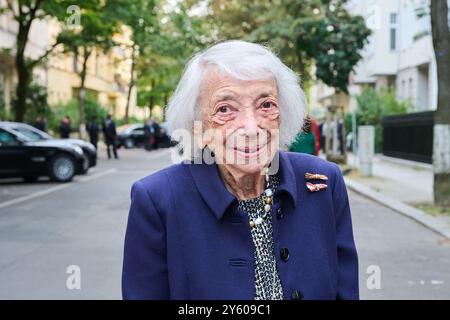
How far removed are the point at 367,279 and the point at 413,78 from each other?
3072 cm

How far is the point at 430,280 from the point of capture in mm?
6828

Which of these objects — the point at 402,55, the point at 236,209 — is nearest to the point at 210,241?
the point at 236,209

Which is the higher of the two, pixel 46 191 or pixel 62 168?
pixel 62 168

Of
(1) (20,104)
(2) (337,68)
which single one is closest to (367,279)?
(2) (337,68)

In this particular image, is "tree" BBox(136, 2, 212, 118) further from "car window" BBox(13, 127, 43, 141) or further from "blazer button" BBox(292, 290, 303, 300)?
"blazer button" BBox(292, 290, 303, 300)

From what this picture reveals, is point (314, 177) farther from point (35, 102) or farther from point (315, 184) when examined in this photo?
point (35, 102)

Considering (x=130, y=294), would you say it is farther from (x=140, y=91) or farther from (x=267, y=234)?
(x=140, y=91)

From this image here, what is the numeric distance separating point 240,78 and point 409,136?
2399cm

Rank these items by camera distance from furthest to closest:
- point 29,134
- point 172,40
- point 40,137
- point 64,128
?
point 172,40 → point 64,128 → point 40,137 → point 29,134

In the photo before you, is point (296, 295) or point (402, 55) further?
point (402, 55)

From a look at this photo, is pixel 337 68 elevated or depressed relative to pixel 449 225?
elevated

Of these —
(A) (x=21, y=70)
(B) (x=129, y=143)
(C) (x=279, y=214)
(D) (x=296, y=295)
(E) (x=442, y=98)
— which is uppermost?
(A) (x=21, y=70)

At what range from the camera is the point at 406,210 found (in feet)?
40.3

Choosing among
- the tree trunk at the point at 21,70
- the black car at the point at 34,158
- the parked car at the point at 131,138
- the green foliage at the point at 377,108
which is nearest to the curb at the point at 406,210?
the black car at the point at 34,158
